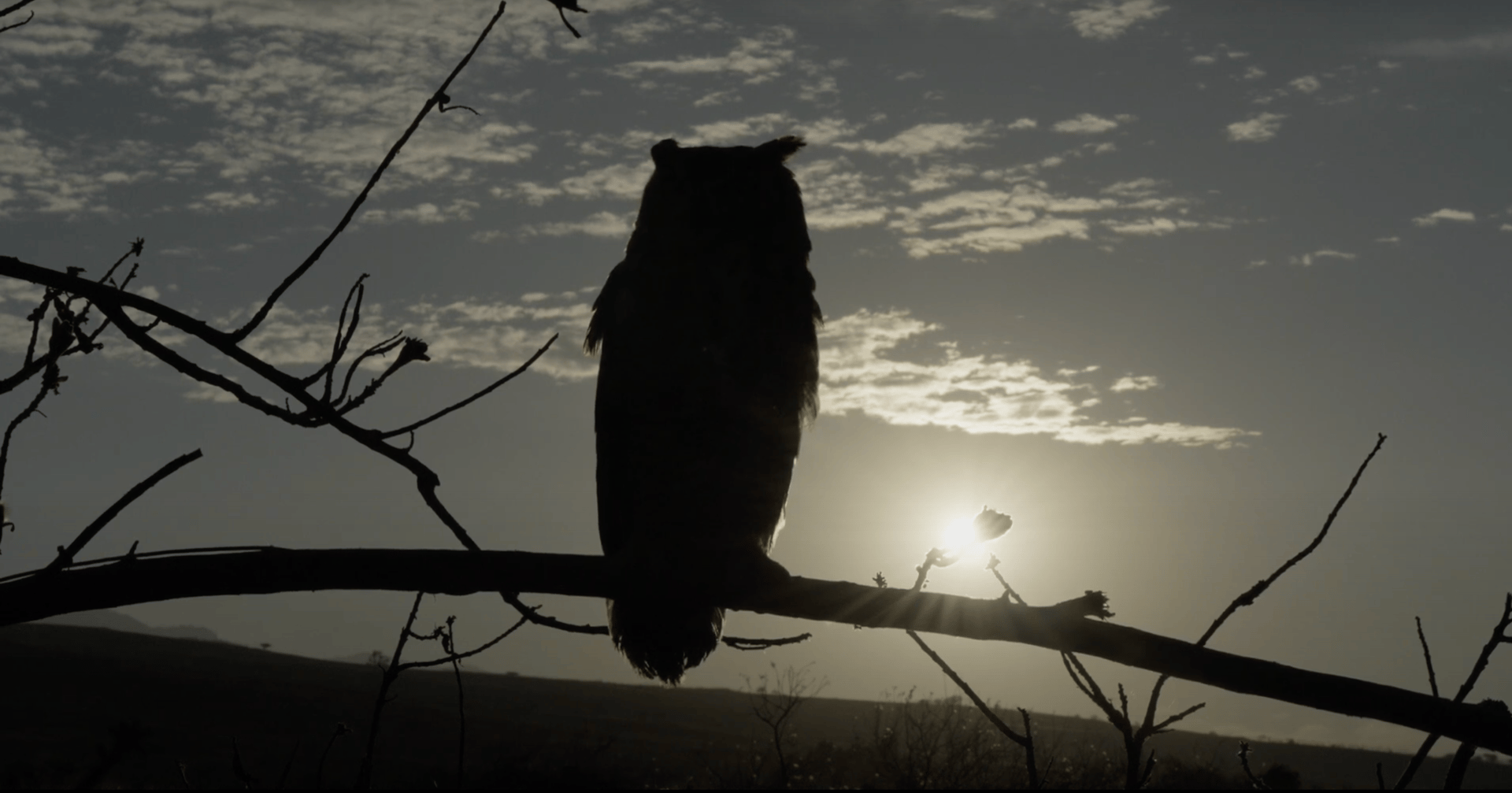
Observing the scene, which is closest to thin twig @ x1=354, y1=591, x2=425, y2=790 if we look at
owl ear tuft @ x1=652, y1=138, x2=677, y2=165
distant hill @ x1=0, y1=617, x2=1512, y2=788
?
owl ear tuft @ x1=652, y1=138, x2=677, y2=165

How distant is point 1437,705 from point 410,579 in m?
2.27

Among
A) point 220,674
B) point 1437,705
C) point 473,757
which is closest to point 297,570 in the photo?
point 1437,705

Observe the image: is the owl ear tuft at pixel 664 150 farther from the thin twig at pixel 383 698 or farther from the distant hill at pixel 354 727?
the distant hill at pixel 354 727

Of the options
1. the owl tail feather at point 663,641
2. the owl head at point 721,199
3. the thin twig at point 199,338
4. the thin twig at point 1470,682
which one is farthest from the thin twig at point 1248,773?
the owl head at point 721,199

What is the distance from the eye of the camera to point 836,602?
2791mm

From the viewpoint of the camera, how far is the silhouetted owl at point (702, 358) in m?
4.58

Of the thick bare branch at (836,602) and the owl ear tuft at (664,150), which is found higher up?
the owl ear tuft at (664,150)

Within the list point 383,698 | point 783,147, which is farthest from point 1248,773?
point 783,147

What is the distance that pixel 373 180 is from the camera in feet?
7.32

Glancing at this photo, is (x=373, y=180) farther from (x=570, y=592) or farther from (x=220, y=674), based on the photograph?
(x=220, y=674)

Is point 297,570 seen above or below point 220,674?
above

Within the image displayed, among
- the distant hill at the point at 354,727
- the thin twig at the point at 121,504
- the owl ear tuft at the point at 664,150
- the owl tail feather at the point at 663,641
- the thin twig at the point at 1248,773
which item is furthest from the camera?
the distant hill at the point at 354,727

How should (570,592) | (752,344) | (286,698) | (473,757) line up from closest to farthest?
(570,592)
(752,344)
(473,757)
(286,698)

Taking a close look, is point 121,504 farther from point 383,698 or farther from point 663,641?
point 663,641
